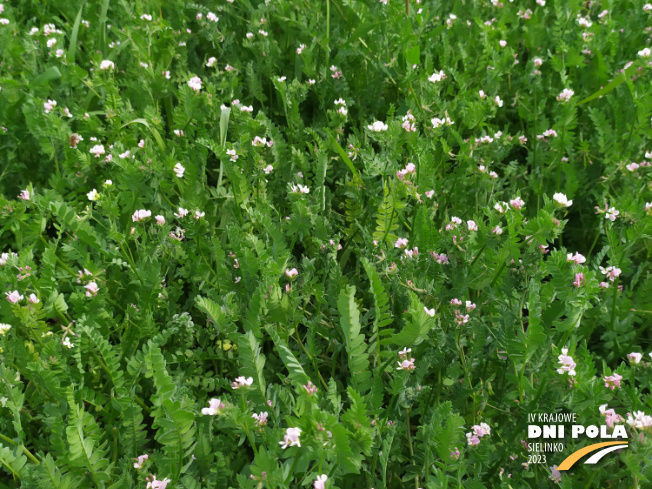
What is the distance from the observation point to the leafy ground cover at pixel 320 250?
1.75 metres

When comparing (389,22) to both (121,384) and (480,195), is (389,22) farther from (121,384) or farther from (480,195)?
(121,384)

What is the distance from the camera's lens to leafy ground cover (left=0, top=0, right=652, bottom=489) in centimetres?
175

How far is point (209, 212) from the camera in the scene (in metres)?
2.66

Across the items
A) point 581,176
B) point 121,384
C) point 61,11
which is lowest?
point 121,384

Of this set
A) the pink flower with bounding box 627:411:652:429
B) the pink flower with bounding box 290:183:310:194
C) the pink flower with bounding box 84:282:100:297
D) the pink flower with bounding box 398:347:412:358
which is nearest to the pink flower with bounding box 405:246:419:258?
the pink flower with bounding box 398:347:412:358

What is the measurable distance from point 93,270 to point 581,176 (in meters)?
2.15

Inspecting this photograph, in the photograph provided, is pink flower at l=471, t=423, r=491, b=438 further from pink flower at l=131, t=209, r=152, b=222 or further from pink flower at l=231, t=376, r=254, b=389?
pink flower at l=131, t=209, r=152, b=222

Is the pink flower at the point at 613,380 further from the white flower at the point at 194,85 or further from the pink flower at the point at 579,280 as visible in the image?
the white flower at the point at 194,85

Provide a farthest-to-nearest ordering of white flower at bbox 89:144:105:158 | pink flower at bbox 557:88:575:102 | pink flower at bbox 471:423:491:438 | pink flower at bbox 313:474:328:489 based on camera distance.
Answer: pink flower at bbox 557:88:575:102 < white flower at bbox 89:144:105:158 < pink flower at bbox 471:423:491:438 < pink flower at bbox 313:474:328:489

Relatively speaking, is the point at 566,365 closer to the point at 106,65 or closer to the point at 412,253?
the point at 412,253

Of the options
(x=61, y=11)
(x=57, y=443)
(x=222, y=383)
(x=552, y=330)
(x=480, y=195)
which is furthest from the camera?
(x=61, y=11)

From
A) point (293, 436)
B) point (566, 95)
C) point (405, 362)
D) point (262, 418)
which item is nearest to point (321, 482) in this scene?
point (293, 436)

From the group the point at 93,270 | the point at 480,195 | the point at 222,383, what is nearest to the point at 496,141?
the point at 480,195

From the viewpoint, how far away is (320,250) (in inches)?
89.7
